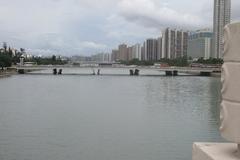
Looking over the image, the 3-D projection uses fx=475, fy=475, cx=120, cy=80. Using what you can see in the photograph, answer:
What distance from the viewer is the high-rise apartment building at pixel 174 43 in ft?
431

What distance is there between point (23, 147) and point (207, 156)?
9.36 metres

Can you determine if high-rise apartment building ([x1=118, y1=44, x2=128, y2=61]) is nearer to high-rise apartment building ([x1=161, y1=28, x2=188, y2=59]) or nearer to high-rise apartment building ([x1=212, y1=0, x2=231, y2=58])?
high-rise apartment building ([x1=161, y1=28, x2=188, y2=59])

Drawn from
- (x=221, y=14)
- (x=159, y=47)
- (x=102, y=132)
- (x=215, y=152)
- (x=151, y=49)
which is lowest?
(x=102, y=132)

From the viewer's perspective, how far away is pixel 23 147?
11688 millimetres

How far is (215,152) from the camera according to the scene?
2.93 m

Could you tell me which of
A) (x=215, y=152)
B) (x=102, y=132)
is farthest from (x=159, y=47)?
(x=215, y=152)

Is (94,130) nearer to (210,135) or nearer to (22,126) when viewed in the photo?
(22,126)

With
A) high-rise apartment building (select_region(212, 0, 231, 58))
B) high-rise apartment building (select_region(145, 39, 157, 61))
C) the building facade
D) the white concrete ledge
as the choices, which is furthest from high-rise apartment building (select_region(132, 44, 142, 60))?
the white concrete ledge

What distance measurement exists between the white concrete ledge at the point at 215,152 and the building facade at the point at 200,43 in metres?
110

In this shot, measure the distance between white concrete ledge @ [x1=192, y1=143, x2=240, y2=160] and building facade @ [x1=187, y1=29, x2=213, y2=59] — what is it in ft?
362

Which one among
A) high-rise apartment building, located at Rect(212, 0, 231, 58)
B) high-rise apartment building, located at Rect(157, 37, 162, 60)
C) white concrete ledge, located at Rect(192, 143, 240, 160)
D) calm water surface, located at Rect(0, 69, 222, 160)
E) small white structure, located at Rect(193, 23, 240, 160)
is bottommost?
calm water surface, located at Rect(0, 69, 222, 160)

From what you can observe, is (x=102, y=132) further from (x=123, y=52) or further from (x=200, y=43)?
(x=123, y=52)

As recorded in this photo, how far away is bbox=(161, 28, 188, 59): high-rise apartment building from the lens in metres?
131

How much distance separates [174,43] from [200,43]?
13.9 m
